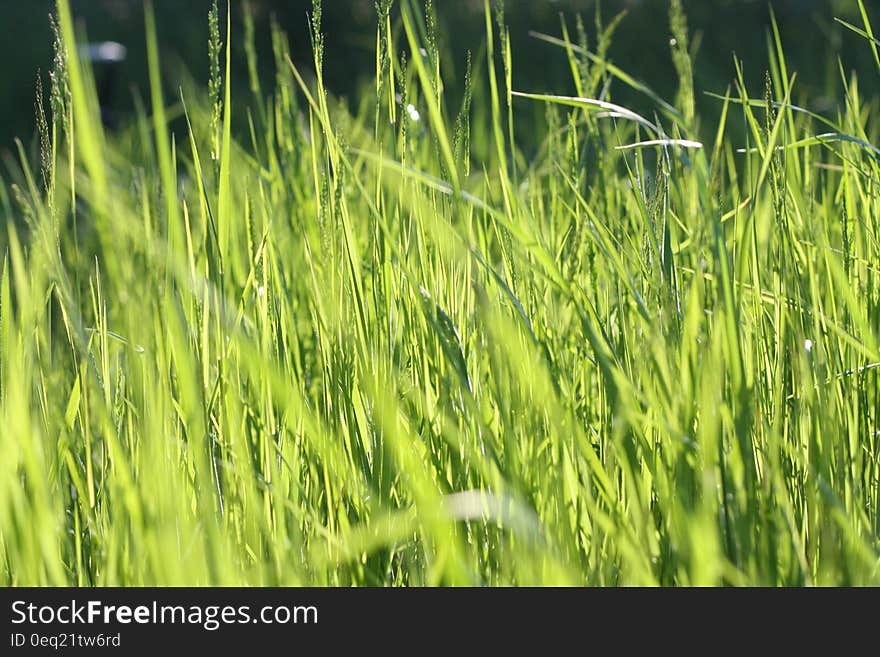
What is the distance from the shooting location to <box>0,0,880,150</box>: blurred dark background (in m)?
5.16

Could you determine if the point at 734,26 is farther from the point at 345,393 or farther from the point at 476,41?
the point at 345,393

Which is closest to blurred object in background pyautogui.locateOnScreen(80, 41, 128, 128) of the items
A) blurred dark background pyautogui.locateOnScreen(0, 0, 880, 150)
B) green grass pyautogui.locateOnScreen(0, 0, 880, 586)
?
blurred dark background pyautogui.locateOnScreen(0, 0, 880, 150)

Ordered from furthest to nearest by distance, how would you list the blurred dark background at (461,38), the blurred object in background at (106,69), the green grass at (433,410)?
the blurred dark background at (461,38), the blurred object in background at (106,69), the green grass at (433,410)

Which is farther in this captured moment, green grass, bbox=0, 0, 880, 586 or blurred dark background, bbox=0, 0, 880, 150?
blurred dark background, bbox=0, 0, 880, 150

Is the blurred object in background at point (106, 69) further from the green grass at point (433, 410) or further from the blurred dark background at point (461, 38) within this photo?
the green grass at point (433, 410)

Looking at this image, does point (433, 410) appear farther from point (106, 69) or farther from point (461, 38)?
point (461, 38)

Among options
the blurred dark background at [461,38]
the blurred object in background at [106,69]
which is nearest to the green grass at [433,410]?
the blurred object in background at [106,69]

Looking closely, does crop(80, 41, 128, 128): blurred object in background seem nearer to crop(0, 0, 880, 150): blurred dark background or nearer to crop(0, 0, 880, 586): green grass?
crop(0, 0, 880, 150): blurred dark background

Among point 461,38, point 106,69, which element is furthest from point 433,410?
point 461,38

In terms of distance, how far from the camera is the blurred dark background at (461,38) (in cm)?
516
